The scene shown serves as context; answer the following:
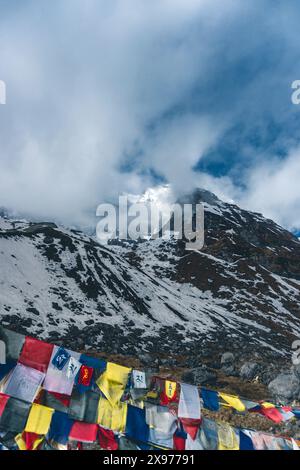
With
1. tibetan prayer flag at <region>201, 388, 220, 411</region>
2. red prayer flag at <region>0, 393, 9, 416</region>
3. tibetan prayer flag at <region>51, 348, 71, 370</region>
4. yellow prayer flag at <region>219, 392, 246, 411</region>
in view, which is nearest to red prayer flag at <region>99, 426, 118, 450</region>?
tibetan prayer flag at <region>51, 348, 71, 370</region>

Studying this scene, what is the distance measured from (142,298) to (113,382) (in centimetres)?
6911

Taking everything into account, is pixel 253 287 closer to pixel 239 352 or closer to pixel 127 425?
pixel 239 352

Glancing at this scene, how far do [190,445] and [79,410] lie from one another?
420 cm

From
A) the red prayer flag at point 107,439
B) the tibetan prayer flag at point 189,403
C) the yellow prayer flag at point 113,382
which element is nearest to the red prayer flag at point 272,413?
→ the tibetan prayer flag at point 189,403

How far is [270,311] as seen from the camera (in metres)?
105

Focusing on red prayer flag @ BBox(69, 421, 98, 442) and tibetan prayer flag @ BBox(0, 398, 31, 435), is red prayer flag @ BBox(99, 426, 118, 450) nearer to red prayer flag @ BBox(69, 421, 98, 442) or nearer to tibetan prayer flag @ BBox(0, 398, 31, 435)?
red prayer flag @ BBox(69, 421, 98, 442)

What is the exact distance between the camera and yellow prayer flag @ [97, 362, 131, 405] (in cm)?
1413

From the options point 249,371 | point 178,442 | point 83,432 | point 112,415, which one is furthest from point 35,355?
point 249,371

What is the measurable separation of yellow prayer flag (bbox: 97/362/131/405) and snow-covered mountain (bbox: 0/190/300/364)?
124ft

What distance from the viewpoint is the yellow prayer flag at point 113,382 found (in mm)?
14133

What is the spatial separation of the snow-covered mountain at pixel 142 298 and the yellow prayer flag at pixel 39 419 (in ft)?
128

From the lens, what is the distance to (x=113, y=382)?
1449cm
